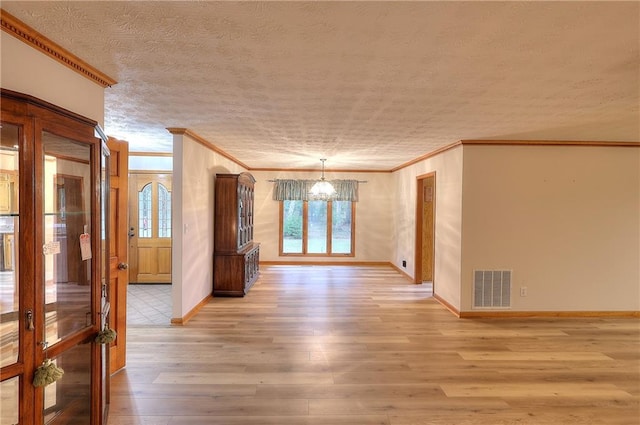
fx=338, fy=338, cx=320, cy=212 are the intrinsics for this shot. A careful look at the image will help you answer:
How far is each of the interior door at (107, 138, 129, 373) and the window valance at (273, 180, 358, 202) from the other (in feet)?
17.0

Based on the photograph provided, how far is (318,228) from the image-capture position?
8414 millimetres

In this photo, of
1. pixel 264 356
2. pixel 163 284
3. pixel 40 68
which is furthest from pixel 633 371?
pixel 163 284

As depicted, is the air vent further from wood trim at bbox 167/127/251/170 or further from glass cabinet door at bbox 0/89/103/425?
glass cabinet door at bbox 0/89/103/425

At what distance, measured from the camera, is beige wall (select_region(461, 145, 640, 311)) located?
4.52 meters

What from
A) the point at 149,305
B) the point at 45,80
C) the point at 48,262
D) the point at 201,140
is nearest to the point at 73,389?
the point at 48,262

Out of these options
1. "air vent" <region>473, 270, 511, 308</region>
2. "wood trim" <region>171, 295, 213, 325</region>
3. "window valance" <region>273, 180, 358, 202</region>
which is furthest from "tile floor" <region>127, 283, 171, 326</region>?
"air vent" <region>473, 270, 511, 308</region>

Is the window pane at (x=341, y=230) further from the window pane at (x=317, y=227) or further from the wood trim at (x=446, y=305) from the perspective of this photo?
the wood trim at (x=446, y=305)

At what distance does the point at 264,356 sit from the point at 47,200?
233 centimetres

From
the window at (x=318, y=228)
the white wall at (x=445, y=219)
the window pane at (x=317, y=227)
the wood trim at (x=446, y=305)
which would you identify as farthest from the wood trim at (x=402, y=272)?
the window pane at (x=317, y=227)

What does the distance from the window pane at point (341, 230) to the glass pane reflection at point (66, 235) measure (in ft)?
21.6

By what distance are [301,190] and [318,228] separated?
41.4 inches

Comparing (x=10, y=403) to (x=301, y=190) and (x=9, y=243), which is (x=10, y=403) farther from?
(x=301, y=190)

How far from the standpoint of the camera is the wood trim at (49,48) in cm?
162

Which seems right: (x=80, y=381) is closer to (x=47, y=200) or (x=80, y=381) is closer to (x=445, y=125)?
(x=47, y=200)
